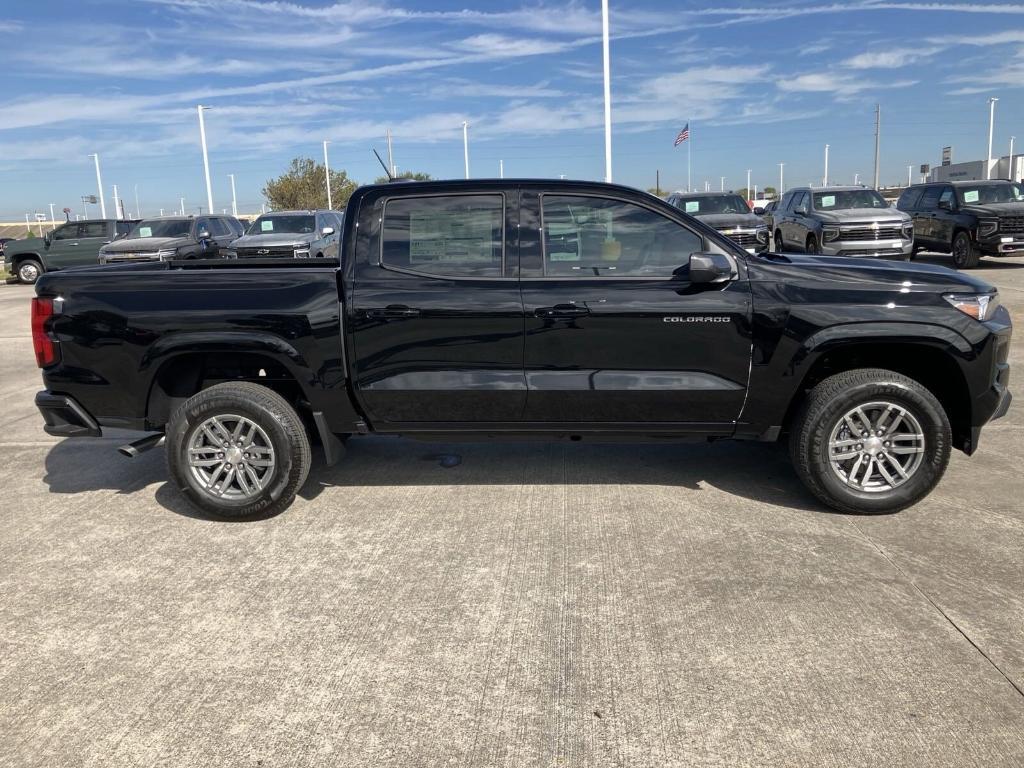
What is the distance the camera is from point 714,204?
20.0 m

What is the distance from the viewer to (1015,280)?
1595cm

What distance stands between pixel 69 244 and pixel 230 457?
22.7 metres

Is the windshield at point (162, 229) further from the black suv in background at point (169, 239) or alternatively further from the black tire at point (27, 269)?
the black tire at point (27, 269)

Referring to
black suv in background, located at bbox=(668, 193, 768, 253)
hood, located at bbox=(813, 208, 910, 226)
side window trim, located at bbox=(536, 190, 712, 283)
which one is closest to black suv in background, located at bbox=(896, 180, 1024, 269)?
hood, located at bbox=(813, 208, 910, 226)

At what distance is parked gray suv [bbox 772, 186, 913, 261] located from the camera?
1702 centimetres

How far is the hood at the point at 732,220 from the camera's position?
18625mm

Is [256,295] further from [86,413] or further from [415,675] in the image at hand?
[415,675]

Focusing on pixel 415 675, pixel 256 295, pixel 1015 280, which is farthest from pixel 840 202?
pixel 415 675

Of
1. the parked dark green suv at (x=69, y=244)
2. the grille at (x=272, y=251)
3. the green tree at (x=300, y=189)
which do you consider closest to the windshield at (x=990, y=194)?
the grille at (x=272, y=251)

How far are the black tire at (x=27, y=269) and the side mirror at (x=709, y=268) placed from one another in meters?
25.4

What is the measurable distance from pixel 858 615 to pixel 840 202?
1655 centimetres

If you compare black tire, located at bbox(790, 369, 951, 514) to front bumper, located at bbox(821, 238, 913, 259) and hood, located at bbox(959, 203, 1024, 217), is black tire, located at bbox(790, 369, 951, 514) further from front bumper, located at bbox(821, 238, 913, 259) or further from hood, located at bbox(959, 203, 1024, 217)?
hood, located at bbox(959, 203, 1024, 217)

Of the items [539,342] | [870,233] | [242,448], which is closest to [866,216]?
[870,233]

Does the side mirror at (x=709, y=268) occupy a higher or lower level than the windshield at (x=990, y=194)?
lower
